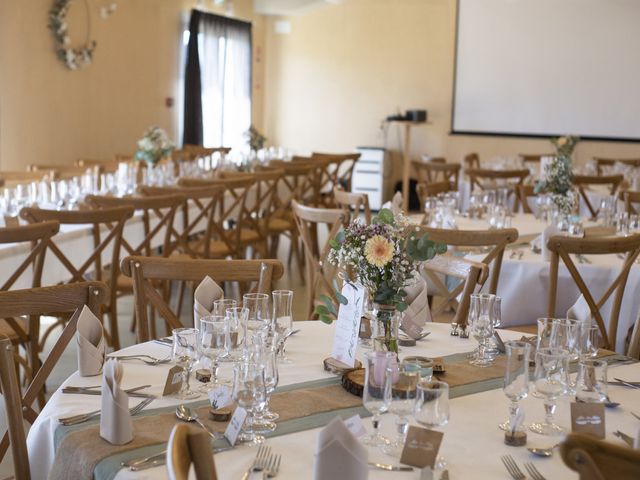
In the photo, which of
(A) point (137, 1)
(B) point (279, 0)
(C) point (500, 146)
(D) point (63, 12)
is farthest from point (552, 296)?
(B) point (279, 0)

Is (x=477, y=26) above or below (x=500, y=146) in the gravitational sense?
above

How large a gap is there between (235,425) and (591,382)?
83cm

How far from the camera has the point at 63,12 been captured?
8.41 meters

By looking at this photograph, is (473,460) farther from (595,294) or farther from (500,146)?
(500,146)

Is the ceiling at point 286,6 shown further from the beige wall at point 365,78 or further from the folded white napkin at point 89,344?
the folded white napkin at point 89,344

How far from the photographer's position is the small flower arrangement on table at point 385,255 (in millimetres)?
2146

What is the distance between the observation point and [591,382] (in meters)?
1.99

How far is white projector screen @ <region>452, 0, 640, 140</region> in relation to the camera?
37.1 ft

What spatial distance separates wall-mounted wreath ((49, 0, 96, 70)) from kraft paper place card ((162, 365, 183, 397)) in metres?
7.07

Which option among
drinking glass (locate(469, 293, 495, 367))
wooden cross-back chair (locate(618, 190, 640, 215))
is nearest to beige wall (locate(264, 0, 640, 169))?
wooden cross-back chair (locate(618, 190, 640, 215))

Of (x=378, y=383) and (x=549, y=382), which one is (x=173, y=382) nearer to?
(x=378, y=383)

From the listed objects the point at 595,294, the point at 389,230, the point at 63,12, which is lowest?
the point at 595,294

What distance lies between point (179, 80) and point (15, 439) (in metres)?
9.66

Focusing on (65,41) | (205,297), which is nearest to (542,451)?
(205,297)
